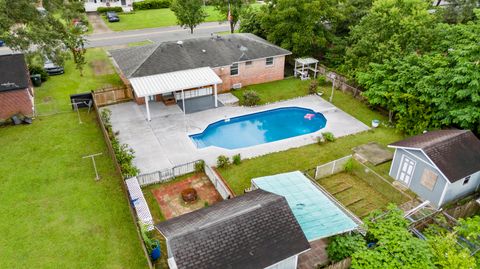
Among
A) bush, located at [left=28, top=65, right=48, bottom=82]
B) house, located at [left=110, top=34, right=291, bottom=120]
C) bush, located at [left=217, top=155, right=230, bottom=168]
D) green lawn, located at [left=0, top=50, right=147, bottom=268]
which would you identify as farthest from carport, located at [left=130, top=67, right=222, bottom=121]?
bush, located at [left=28, top=65, right=48, bottom=82]

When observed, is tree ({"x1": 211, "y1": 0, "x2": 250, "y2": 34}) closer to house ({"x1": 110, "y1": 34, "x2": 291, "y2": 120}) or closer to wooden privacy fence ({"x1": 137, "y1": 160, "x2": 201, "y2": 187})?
house ({"x1": 110, "y1": 34, "x2": 291, "y2": 120})

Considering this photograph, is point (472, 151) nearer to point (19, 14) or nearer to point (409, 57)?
point (409, 57)

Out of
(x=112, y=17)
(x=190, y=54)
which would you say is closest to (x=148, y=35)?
(x=112, y=17)

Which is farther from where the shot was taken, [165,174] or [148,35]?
[148,35]

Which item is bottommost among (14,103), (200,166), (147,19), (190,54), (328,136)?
(200,166)

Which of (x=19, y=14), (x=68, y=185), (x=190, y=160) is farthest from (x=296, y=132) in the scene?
(x=19, y=14)

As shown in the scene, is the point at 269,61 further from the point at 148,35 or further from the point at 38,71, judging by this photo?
the point at 148,35
